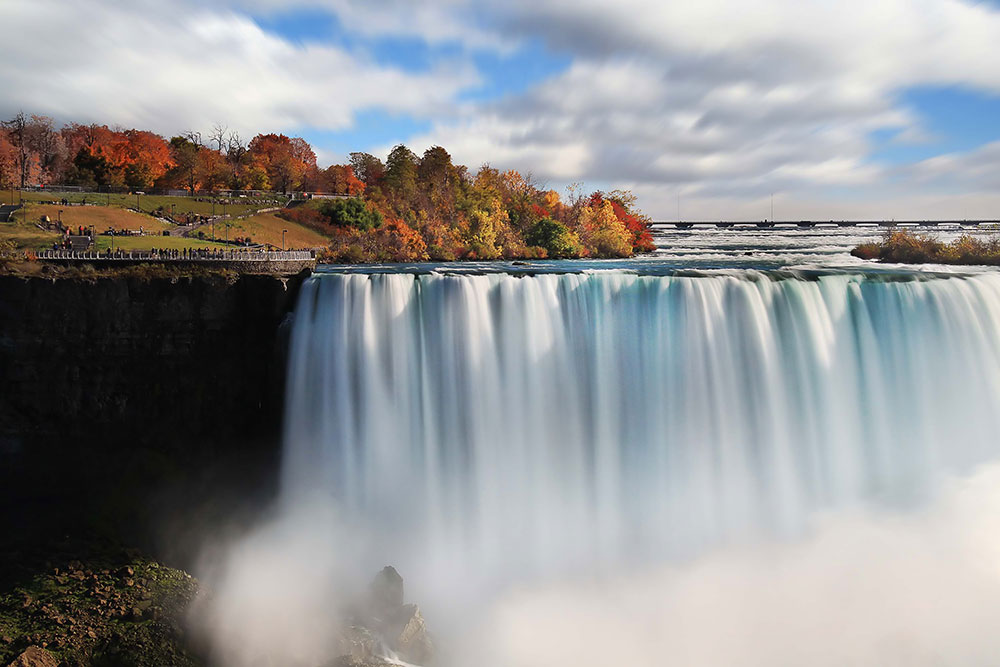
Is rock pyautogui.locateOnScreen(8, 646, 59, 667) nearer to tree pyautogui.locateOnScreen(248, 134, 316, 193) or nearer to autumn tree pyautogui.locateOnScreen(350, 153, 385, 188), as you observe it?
tree pyautogui.locateOnScreen(248, 134, 316, 193)

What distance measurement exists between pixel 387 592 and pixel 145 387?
1349 centimetres

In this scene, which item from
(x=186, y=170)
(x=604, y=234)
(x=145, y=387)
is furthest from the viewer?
(x=186, y=170)

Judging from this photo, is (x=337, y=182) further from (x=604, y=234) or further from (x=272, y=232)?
(x=604, y=234)

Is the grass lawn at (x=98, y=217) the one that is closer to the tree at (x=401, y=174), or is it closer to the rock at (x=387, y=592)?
the tree at (x=401, y=174)

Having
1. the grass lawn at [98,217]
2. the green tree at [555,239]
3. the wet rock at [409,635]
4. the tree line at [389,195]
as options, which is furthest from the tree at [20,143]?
the wet rock at [409,635]

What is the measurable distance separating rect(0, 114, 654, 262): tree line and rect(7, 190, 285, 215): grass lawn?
562cm

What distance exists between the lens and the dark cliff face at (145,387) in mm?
22562

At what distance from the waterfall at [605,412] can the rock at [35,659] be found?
9.18 meters

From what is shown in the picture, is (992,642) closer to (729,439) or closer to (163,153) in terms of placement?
(729,439)

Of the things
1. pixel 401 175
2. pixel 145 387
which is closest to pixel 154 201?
pixel 401 175

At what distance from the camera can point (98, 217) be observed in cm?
6444

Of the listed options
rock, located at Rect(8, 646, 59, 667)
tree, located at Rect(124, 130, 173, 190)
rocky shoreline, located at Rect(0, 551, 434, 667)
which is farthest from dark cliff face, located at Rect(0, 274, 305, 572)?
tree, located at Rect(124, 130, 173, 190)

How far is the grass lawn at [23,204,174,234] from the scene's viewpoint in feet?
197

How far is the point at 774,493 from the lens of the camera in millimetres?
20656
